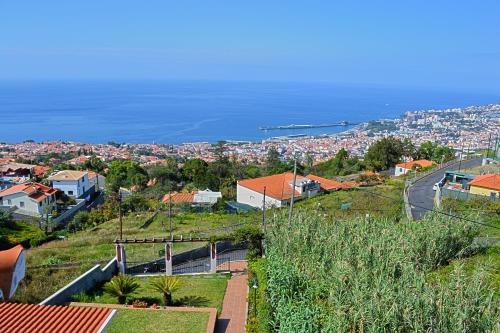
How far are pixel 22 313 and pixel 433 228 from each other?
34.9 feet

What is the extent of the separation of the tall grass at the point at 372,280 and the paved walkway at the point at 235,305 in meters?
1.59

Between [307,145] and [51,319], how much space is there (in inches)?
3891

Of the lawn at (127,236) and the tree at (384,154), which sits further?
the tree at (384,154)

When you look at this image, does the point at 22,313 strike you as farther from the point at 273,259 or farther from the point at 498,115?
the point at 498,115

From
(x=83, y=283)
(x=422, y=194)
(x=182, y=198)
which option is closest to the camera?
(x=83, y=283)

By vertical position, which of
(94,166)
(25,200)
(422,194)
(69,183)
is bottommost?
(94,166)

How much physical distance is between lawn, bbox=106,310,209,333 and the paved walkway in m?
0.59

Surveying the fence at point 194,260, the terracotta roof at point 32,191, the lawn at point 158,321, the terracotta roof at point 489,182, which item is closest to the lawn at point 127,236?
the fence at point 194,260

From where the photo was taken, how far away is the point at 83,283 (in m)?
13.0

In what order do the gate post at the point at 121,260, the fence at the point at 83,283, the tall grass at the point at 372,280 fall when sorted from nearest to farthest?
the tall grass at the point at 372,280 → the fence at the point at 83,283 → the gate post at the point at 121,260

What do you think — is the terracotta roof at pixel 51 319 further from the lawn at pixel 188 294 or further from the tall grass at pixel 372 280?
the lawn at pixel 188 294

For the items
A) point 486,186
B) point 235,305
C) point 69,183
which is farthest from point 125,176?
point 235,305

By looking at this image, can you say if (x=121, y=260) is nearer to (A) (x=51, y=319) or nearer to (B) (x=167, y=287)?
(B) (x=167, y=287)

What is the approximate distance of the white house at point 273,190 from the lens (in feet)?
106
